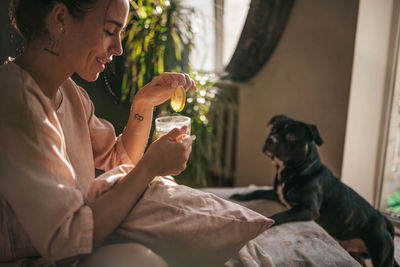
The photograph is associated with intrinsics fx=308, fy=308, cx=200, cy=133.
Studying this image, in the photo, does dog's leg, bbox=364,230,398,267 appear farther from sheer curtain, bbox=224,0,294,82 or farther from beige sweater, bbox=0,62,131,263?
sheer curtain, bbox=224,0,294,82

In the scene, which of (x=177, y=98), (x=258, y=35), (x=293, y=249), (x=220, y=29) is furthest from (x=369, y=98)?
(x=220, y=29)

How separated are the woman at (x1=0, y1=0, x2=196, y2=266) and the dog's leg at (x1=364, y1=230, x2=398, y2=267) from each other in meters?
1.22

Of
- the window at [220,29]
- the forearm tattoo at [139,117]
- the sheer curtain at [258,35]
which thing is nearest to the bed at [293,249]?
the forearm tattoo at [139,117]

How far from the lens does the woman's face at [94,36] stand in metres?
0.76

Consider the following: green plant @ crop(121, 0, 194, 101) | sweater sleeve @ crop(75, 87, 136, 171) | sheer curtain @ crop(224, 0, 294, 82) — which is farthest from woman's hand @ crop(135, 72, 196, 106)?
sheer curtain @ crop(224, 0, 294, 82)

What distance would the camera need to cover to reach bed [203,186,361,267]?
100 centimetres

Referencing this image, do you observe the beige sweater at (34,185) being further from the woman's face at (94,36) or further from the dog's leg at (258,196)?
the dog's leg at (258,196)

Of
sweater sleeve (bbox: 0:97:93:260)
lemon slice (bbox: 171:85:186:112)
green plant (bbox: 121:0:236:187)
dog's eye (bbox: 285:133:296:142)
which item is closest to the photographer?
sweater sleeve (bbox: 0:97:93:260)

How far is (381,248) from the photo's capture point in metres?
1.49

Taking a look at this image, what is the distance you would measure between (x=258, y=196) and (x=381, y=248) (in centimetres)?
64

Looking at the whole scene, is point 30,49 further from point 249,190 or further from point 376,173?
point 376,173

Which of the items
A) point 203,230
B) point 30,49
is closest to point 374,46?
point 203,230

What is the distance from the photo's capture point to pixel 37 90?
0.71 metres

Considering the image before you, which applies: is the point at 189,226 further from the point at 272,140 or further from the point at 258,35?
the point at 258,35
